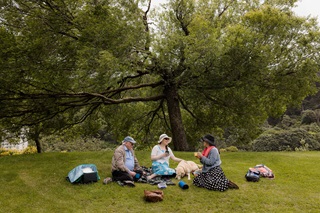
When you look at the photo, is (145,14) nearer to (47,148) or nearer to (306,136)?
(306,136)

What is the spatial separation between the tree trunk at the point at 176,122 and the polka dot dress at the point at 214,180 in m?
7.00

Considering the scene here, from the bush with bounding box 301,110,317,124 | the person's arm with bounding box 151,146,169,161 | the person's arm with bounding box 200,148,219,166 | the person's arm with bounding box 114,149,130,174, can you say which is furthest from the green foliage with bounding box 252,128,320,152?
the person's arm with bounding box 114,149,130,174

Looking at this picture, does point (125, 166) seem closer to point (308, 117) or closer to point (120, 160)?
point (120, 160)

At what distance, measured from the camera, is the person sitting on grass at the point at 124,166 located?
28.2 feet

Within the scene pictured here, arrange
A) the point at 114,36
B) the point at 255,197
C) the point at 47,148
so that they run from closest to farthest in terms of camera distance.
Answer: the point at 255,197, the point at 114,36, the point at 47,148

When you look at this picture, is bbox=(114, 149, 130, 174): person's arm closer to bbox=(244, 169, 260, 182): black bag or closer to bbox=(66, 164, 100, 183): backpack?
bbox=(66, 164, 100, 183): backpack

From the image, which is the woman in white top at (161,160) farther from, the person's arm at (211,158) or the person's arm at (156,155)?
the person's arm at (211,158)

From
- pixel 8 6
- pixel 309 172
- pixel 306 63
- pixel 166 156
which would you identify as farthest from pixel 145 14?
pixel 309 172

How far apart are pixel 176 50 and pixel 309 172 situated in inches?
264

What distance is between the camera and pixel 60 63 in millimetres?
12688

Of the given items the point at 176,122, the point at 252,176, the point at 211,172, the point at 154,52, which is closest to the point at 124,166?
the point at 211,172

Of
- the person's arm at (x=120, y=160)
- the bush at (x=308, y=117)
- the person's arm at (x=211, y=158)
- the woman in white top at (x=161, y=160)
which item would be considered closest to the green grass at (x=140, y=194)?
the woman in white top at (x=161, y=160)

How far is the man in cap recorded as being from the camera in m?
8.60

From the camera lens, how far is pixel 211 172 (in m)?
8.42
